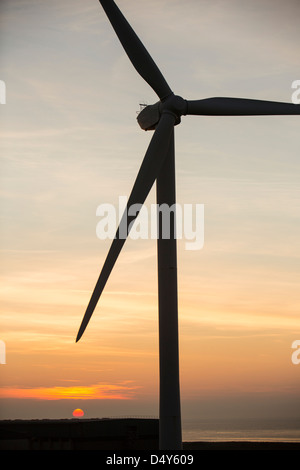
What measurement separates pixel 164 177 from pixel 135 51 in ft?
20.7

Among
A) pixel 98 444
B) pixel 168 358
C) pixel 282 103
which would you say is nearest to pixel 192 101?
pixel 282 103

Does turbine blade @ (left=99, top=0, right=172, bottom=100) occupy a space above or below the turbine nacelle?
above

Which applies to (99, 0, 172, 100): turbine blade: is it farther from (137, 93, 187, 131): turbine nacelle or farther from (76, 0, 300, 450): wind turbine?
(137, 93, 187, 131): turbine nacelle

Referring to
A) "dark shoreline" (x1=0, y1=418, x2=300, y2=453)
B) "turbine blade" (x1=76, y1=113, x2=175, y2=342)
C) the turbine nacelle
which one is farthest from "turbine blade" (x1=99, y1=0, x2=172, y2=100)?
"dark shoreline" (x1=0, y1=418, x2=300, y2=453)

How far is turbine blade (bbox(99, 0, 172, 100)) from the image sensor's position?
1268 inches

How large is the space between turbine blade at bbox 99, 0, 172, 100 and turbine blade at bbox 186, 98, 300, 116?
5.62 feet

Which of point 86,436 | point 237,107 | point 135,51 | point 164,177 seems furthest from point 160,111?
point 86,436

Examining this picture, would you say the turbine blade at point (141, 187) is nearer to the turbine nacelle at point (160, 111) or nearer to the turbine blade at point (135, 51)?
the turbine nacelle at point (160, 111)

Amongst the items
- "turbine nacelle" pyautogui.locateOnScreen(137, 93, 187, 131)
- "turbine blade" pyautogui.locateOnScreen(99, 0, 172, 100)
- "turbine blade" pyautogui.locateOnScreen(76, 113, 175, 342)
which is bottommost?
"turbine blade" pyautogui.locateOnScreen(76, 113, 175, 342)

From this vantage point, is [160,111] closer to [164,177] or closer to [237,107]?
[164,177]

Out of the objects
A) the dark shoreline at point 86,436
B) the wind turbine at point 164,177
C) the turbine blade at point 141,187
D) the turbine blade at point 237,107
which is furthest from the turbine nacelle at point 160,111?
the dark shoreline at point 86,436

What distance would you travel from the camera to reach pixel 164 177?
32.5 metres

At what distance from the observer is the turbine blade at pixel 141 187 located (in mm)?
28109
